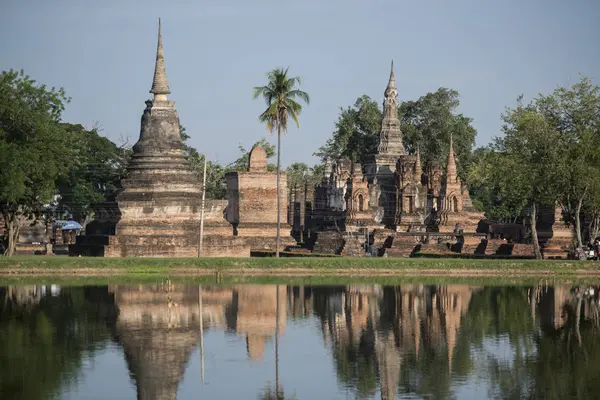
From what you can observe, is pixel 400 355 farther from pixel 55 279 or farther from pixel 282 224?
pixel 282 224

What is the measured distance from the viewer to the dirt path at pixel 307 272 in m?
41.3

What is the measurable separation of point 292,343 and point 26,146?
2605cm

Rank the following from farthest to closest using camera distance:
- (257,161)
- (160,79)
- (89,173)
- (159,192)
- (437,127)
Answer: (437,127) → (89,173) → (257,161) → (160,79) → (159,192)

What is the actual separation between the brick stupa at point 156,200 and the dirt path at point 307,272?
5.20 meters

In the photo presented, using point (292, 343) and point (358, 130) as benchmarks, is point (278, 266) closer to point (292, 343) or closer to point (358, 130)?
point (292, 343)

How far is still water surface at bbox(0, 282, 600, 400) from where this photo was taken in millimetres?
20406

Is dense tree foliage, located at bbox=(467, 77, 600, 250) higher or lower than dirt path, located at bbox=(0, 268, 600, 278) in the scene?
higher

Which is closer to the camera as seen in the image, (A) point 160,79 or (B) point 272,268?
(B) point 272,268

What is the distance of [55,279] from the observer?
3975 cm

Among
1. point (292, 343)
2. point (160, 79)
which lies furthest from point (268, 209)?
point (292, 343)

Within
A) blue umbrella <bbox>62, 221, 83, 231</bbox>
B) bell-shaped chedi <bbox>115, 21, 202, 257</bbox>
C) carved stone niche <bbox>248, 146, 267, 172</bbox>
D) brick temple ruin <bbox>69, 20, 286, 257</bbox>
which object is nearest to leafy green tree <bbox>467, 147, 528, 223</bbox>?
carved stone niche <bbox>248, 146, 267, 172</bbox>

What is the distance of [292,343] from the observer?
25.8 meters

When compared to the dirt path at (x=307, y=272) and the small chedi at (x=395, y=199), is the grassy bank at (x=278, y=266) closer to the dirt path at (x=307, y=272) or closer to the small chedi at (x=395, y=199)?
the dirt path at (x=307, y=272)

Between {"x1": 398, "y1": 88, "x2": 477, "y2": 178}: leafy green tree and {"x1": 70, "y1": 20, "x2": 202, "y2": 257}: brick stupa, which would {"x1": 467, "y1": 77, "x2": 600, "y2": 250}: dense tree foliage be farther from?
{"x1": 398, "y1": 88, "x2": 477, "y2": 178}: leafy green tree
